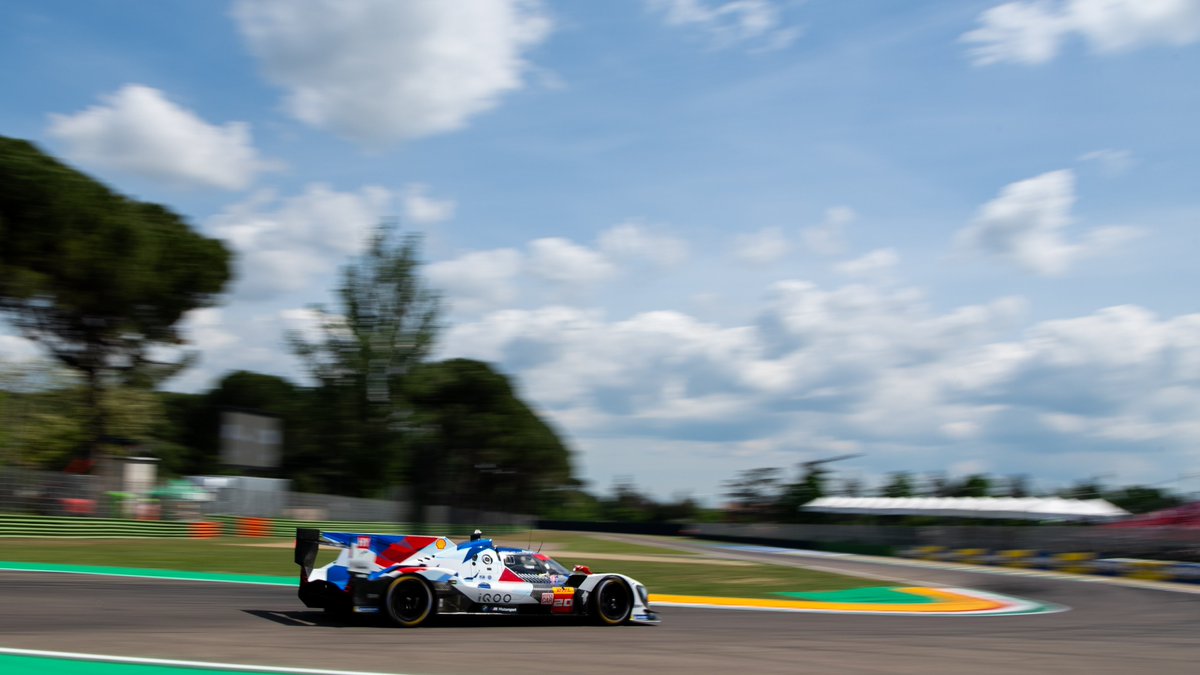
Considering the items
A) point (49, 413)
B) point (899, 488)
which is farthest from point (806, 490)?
point (49, 413)

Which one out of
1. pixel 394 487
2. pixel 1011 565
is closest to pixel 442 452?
pixel 394 487

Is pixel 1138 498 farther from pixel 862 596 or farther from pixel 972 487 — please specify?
pixel 862 596

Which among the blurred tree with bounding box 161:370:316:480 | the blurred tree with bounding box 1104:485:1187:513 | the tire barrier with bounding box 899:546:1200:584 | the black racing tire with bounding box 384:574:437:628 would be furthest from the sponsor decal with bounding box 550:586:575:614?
the blurred tree with bounding box 1104:485:1187:513

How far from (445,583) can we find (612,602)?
7.15 feet

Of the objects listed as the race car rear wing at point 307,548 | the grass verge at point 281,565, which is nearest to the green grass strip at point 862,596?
the grass verge at point 281,565

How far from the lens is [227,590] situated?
54.6ft

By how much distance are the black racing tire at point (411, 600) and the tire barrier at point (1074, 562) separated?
81.7ft

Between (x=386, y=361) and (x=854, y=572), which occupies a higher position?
(x=386, y=361)

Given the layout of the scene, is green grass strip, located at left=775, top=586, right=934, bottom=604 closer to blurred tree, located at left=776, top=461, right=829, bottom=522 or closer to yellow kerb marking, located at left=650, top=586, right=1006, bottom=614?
yellow kerb marking, located at left=650, top=586, right=1006, bottom=614

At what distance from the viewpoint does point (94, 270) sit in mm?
43812

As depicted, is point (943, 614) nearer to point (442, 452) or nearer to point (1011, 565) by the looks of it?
point (1011, 565)

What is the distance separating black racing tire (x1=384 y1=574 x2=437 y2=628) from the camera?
1177cm

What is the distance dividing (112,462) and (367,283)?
23.2 meters

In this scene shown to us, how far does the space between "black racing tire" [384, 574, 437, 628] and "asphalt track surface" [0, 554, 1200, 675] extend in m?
0.16
